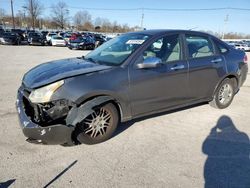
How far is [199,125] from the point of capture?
4914 mm

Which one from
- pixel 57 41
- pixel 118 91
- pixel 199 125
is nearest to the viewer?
pixel 118 91

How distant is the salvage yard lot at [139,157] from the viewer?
312 cm

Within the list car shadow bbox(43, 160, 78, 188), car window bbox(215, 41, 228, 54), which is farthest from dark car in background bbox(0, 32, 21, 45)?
car shadow bbox(43, 160, 78, 188)


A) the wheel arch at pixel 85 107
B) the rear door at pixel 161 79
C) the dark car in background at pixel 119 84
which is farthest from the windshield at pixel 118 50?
the wheel arch at pixel 85 107

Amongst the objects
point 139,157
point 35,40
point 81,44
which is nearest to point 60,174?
point 139,157

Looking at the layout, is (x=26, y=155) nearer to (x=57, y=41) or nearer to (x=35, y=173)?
(x=35, y=173)

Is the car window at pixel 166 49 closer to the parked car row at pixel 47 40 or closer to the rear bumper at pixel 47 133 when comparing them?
the rear bumper at pixel 47 133

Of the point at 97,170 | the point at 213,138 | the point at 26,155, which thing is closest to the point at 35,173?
the point at 26,155

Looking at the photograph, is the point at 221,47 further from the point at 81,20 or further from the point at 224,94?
the point at 81,20

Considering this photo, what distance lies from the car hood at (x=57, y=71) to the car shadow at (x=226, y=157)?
6.58 ft

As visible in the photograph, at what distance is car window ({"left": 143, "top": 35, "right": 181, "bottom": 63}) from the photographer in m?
4.57

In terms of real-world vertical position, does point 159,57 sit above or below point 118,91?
above

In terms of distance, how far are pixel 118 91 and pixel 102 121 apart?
1.69 ft

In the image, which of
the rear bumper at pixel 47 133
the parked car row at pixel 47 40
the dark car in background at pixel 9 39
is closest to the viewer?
the rear bumper at pixel 47 133
